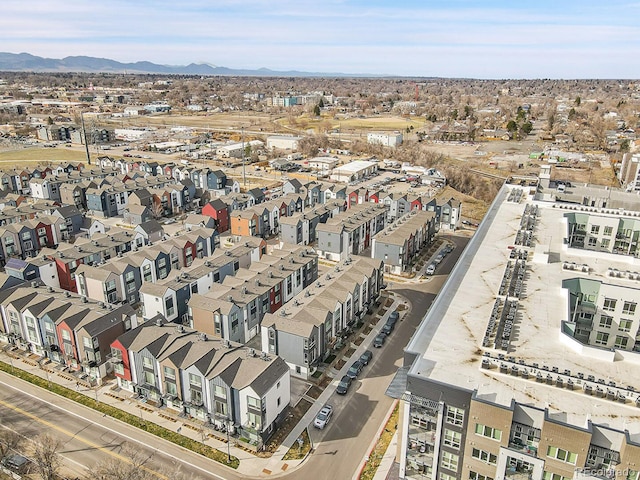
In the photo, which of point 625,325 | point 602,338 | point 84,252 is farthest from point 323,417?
point 84,252

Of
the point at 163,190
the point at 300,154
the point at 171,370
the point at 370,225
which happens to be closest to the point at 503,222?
the point at 370,225

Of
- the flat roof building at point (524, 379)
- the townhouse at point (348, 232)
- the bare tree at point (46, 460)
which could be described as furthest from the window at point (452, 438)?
the townhouse at point (348, 232)

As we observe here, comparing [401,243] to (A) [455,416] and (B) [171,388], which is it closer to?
(B) [171,388]

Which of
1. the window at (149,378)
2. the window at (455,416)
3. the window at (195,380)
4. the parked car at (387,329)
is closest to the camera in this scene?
the window at (455,416)

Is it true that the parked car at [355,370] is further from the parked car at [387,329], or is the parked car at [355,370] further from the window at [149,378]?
the window at [149,378]

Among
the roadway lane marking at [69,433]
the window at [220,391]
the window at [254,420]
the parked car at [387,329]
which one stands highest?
the window at [220,391]

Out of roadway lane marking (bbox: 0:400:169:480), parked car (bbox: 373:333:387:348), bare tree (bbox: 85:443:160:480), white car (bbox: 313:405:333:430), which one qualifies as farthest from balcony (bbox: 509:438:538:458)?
roadway lane marking (bbox: 0:400:169:480)
